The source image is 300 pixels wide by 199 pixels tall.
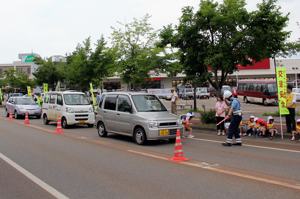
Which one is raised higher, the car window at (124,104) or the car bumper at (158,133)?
the car window at (124,104)

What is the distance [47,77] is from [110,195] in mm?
44601

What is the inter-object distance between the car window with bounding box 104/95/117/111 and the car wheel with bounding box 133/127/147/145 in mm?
1775

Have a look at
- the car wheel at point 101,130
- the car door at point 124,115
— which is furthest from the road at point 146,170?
the car wheel at point 101,130

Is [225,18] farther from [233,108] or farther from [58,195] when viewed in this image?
[58,195]

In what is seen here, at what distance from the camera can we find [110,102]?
15383 millimetres

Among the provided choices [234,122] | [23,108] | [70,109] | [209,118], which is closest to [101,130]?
[70,109]

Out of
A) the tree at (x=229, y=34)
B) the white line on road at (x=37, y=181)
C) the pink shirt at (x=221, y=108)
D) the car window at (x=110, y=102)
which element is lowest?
the white line on road at (x=37, y=181)

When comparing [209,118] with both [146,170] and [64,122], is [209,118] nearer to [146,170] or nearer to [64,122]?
[64,122]

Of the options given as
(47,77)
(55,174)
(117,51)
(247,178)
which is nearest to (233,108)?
(247,178)

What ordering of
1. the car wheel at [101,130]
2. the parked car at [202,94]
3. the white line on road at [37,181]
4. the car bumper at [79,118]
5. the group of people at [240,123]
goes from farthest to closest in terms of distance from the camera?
the parked car at [202,94] → the car bumper at [79,118] → the car wheel at [101,130] → the group of people at [240,123] → the white line on road at [37,181]

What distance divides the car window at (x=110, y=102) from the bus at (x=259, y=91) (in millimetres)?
25222

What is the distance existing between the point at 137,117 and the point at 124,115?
875mm

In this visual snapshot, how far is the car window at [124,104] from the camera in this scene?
14.2 meters

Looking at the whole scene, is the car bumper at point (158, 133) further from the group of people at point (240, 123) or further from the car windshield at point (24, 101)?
the car windshield at point (24, 101)
